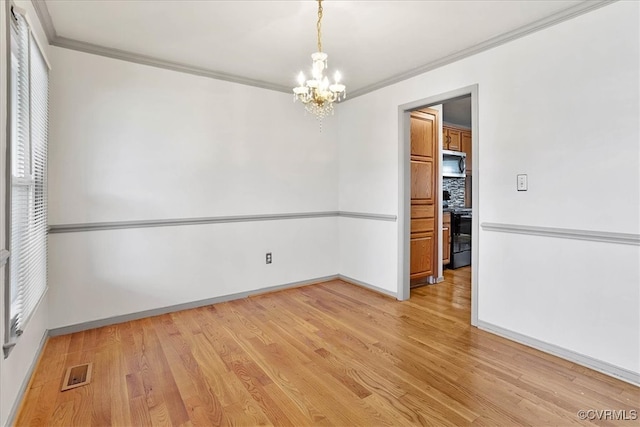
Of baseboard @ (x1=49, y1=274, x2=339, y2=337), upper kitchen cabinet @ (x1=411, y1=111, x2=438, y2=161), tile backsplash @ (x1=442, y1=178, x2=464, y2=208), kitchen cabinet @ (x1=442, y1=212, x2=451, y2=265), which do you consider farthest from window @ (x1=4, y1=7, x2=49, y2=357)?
tile backsplash @ (x1=442, y1=178, x2=464, y2=208)

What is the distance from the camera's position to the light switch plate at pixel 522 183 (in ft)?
8.44

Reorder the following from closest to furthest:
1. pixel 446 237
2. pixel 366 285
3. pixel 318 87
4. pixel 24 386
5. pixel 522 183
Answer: pixel 24 386
pixel 318 87
pixel 522 183
pixel 366 285
pixel 446 237

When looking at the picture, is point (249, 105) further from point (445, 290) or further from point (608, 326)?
point (608, 326)

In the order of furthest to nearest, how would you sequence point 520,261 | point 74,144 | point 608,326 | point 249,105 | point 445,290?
point 445,290 < point 249,105 < point 74,144 < point 520,261 < point 608,326

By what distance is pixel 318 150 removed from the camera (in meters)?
4.32

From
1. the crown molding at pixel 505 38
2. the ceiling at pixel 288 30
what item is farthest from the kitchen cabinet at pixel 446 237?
the ceiling at pixel 288 30

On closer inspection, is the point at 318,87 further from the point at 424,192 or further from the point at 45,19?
the point at 424,192

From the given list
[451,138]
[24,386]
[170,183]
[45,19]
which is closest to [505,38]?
[451,138]

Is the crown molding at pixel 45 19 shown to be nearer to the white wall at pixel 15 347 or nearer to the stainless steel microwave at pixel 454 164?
the white wall at pixel 15 347

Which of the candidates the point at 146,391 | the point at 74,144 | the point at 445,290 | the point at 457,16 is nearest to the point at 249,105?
the point at 74,144

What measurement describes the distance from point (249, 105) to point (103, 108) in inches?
Answer: 55.7

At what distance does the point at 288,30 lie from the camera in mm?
2615

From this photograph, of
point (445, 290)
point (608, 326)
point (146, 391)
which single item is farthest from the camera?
point (445, 290)

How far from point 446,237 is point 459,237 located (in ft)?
0.92
